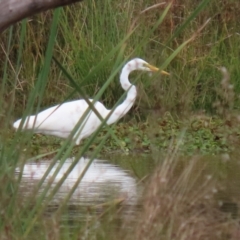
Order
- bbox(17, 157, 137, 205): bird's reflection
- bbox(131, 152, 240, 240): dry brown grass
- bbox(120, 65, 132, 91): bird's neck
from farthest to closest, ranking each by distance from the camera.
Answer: bbox(120, 65, 132, 91): bird's neck
bbox(17, 157, 137, 205): bird's reflection
bbox(131, 152, 240, 240): dry brown grass

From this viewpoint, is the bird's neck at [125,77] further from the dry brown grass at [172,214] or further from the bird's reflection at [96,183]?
the dry brown grass at [172,214]

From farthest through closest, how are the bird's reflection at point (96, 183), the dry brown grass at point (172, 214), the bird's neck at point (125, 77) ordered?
the bird's neck at point (125, 77)
the bird's reflection at point (96, 183)
the dry brown grass at point (172, 214)

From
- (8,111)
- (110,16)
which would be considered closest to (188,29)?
(110,16)

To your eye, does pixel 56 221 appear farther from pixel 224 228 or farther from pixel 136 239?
pixel 224 228

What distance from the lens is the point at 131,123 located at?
8.22 metres

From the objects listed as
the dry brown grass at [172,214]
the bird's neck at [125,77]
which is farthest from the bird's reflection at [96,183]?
the bird's neck at [125,77]

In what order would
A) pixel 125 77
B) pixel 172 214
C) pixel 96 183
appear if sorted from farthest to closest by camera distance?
pixel 125 77, pixel 96 183, pixel 172 214

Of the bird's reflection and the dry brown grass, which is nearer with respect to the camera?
the dry brown grass

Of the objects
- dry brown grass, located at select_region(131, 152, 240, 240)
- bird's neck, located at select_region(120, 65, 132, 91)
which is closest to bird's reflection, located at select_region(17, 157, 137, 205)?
dry brown grass, located at select_region(131, 152, 240, 240)

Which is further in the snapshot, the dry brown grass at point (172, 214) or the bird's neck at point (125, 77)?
the bird's neck at point (125, 77)

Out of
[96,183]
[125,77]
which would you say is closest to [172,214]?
[96,183]

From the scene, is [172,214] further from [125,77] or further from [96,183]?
[125,77]

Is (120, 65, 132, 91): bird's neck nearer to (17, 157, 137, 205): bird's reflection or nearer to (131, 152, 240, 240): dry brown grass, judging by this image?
(17, 157, 137, 205): bird's reflection

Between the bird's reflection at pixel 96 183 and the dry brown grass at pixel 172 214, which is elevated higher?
the dry brown grass at pixel 172 214
